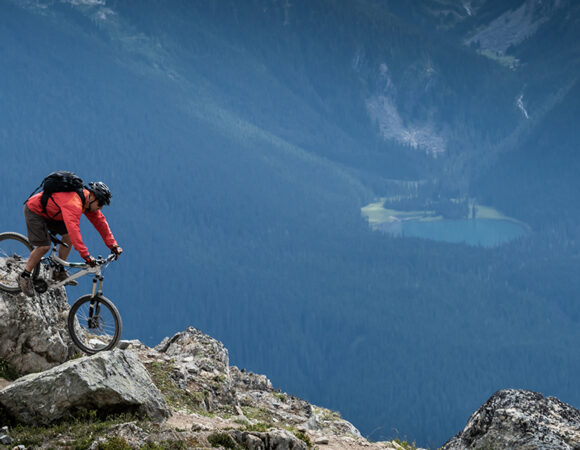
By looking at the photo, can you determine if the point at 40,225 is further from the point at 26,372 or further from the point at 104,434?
the point at 104,434

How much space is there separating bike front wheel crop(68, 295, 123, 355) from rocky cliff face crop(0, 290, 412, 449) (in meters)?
0.64

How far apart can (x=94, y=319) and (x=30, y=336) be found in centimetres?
204

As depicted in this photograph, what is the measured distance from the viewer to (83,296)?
2161cm

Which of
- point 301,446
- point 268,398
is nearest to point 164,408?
point 301,446

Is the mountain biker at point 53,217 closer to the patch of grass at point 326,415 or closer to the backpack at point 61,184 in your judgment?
the backpack at point 61,184

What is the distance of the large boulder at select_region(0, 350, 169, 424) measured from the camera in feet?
56.1

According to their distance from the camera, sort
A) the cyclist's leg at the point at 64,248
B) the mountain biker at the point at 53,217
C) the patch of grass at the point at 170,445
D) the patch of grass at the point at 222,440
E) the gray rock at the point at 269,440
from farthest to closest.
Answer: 1. the cyclist's leg at the point at 64,248
2. the mountain biker at the point at 53,217
3. the gray rock at the point at 269,440
4. the patch of grass at the point at 222,440
5. the patch of grass at the point at 170,445

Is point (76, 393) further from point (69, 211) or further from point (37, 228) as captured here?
point (37, 228)

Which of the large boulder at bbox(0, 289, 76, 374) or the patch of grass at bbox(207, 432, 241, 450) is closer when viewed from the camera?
the patch of grass at bbox(207, 432, 241, 450)

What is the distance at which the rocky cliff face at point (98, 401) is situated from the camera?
16438mm

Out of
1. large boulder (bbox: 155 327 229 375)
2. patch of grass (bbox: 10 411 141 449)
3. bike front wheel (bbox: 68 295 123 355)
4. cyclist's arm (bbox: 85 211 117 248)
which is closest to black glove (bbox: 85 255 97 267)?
cyclist's arm (bbox: 85 211 117 248)

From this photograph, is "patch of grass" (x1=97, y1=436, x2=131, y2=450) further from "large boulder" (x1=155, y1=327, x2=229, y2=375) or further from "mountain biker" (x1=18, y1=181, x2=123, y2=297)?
"large boulder" (x1=155, y1=327, x2=229, y2=375)

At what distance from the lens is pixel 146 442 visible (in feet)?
52.5

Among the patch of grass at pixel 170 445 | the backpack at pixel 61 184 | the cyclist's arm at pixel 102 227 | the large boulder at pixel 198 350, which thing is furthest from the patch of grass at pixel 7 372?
the large boulder at pixel 198 350
